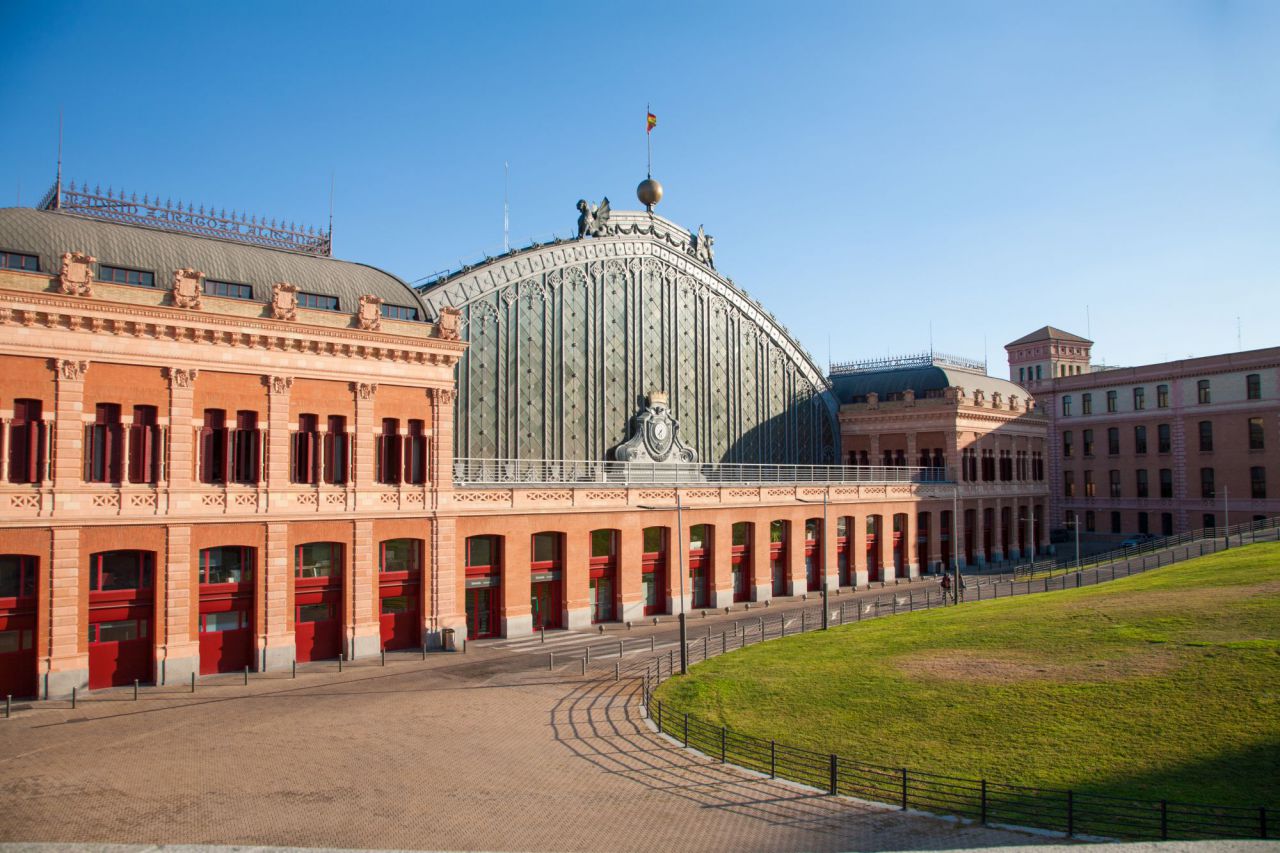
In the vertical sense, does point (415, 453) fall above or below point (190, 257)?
below

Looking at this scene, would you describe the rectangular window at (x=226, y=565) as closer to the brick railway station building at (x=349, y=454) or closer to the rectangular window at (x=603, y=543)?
the brick railway station building at (x=349, y=454)

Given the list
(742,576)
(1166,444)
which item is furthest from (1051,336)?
(742,576)

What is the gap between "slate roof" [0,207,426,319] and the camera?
3606 centimetres

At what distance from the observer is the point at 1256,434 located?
8181 cm

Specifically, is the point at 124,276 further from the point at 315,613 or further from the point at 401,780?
the point at 401,780

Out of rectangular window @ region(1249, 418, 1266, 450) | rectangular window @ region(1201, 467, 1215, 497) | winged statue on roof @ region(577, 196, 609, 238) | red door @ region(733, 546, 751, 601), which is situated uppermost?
winged statue on roof @ region(577, 196, 609, 238)

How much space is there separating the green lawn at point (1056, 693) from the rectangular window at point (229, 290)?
25.0 metres

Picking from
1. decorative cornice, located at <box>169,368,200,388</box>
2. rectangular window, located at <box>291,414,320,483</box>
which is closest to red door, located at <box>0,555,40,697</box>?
decorative cornice, located at <box>169,368,200,388</box>

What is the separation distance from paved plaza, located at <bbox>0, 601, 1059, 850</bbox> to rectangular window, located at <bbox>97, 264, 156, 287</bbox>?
53.7 feet

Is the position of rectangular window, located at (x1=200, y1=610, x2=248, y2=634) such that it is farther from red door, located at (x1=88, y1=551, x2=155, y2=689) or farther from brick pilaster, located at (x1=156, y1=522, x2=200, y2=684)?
red door, located at (x1=88, y1=551, x2=155, y2=689)

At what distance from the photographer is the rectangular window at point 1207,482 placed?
278 feet

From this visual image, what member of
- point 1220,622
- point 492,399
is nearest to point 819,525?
point 492,399

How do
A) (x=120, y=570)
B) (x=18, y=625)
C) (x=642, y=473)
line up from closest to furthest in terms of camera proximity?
(x=18, y=625), (x=120, y=570), (x=642, y=473)

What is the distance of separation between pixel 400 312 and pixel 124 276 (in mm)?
11903
